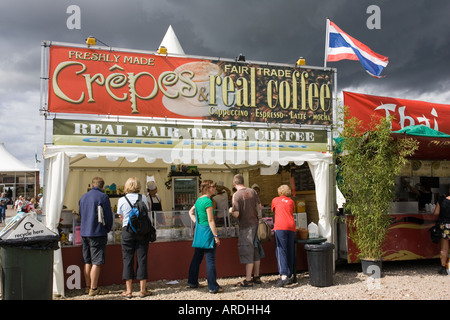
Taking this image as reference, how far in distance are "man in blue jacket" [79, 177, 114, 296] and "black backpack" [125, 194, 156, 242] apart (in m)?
0.42

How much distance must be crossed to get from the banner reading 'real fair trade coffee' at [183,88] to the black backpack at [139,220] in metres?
1.75

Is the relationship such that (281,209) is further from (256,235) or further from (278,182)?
(278,182)

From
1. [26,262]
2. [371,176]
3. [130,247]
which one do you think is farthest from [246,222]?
[26,262]

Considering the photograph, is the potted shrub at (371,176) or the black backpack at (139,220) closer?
the black backpack at (139,220)

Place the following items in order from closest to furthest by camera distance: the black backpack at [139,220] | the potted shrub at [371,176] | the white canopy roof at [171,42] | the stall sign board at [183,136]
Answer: the black backpack at [139,220] → the stall sign board at [183,136] → the potted shrub at [371,176] → the white canopy roof at [171,42]

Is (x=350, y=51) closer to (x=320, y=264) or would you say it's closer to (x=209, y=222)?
(x=320, y=264)

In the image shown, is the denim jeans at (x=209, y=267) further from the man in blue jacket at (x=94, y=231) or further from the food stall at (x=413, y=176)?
the food stall at (x=413, y=176)

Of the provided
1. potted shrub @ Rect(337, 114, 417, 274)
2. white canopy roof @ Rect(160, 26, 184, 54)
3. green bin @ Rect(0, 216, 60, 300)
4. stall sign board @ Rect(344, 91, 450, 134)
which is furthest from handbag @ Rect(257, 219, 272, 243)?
white canopy roof @ Rect(160, 26, 184, 54)

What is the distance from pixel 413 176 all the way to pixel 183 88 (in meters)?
6.36

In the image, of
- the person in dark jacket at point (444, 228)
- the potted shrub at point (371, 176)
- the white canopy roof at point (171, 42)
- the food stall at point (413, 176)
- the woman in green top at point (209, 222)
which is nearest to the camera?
the woman in green top at point (209, 222)

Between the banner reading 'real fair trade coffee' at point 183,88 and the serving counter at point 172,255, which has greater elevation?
the banner reading 'real fair trade coffee' at point 183,88

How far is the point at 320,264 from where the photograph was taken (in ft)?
19.7

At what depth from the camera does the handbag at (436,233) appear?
7.38 metres

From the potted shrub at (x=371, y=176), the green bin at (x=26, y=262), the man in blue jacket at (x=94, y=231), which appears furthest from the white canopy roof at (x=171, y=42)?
the green bin at (x=26, y=262)
